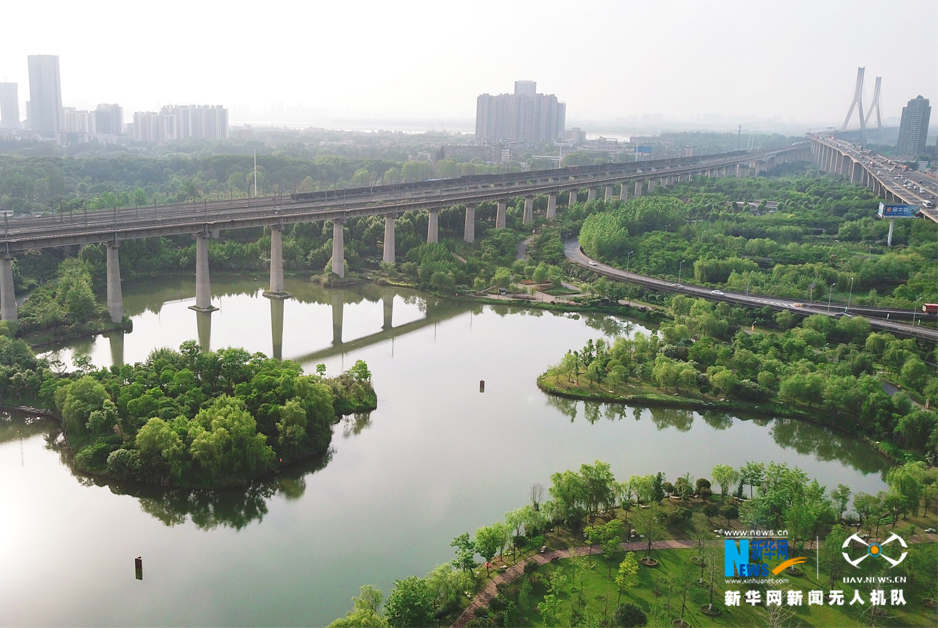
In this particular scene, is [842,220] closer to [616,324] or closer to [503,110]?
[616,324]

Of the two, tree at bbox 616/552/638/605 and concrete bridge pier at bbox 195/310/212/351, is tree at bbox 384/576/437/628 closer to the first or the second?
tree at bbox 616/552/638/605

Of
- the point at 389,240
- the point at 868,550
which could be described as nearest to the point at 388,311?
the point at 389,240

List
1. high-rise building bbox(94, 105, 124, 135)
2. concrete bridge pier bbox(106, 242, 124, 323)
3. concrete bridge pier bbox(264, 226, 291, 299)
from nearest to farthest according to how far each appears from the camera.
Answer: concrete bridge pier bbox(106, 242, 124, 323), concrete bridge pier bbox(264, 226, 291, 299), high-rise building bbox(94, 105, 124, 135)

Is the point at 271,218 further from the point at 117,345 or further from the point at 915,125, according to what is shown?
the point at 915,125

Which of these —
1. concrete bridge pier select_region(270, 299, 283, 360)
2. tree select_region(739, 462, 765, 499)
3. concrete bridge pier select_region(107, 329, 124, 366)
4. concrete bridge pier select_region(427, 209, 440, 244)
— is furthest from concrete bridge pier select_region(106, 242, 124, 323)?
tree select_region(739, 462, 765, 499)

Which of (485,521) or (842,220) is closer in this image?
(485,521)

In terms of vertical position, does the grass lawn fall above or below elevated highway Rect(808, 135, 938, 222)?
below

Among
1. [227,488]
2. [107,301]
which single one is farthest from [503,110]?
[227,488]

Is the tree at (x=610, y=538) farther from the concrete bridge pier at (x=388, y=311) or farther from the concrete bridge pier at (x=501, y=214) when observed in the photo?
the concrete bridge pier at (x=501, y=214)
